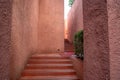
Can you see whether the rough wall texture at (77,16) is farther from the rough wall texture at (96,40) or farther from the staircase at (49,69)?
the rough wall texture at (96,40)

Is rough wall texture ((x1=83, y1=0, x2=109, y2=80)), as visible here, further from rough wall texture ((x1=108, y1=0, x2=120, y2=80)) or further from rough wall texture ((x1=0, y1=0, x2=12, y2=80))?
rough wall texture ((x1=0, y1=0, x2=12, y2=80))

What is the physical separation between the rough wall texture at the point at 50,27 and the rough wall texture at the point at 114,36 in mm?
5415

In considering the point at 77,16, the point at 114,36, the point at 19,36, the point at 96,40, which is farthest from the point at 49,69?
the point at 77,16

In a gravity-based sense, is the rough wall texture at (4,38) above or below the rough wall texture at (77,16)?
below

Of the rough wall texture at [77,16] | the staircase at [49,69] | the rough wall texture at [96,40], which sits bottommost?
the staircase at [49,69]

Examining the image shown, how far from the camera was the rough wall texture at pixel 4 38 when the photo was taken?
1.85 meters

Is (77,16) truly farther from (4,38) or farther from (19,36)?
(4,38)

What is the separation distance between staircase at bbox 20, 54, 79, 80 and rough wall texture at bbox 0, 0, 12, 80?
4.84 ft

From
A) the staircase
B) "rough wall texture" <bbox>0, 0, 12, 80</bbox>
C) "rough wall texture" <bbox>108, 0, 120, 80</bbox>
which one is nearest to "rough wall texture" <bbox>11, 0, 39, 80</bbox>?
the staircase

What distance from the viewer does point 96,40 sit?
1.76 metres

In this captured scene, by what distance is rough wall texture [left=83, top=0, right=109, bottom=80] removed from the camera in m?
1.57

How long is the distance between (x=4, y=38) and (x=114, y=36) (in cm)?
147

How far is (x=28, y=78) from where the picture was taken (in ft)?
10.8

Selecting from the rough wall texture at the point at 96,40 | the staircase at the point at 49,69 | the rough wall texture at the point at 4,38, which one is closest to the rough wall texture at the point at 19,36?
the staircase at the point at 49,69
